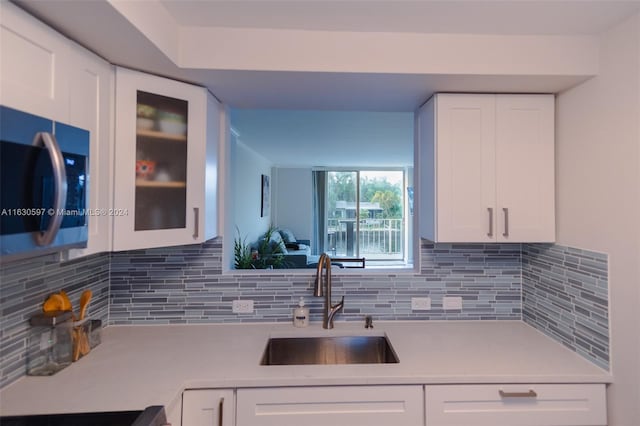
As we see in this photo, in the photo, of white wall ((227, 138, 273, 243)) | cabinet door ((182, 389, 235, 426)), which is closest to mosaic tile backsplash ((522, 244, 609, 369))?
cabinet door ((182, 389, 235, 426))

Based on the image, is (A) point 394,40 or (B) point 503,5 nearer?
(B) point 503,5

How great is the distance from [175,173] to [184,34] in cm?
59

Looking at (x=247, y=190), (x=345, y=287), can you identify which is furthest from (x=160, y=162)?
(x=247, y=190)

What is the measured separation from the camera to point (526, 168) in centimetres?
170

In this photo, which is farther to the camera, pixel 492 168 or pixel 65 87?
pixel 492 168

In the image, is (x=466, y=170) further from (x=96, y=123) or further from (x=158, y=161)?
(x=96, y=123)

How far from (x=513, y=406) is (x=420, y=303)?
0.69 m

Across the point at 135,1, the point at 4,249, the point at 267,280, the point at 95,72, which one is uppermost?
the point at 135,1

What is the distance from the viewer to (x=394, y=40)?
1.47 m

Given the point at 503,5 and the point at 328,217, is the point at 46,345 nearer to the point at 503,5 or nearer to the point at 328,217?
the point at 503,5

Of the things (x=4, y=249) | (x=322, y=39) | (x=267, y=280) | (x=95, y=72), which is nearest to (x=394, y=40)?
(x=322, y=39)

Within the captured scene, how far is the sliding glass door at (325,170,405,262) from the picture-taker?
7.79m

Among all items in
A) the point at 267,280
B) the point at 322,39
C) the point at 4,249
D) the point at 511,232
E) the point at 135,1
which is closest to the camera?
the point at 4,249

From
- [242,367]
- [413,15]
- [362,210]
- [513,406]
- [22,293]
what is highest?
[413,15]
